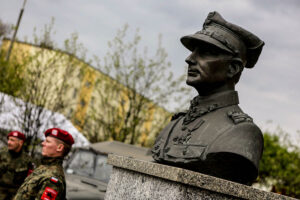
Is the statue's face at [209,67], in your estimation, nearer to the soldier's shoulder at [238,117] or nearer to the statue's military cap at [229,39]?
the statue's military cap at [229,39]

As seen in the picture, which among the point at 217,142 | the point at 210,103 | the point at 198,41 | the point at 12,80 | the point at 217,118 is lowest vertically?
the point at 217,142

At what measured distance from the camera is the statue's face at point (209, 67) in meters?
3.12

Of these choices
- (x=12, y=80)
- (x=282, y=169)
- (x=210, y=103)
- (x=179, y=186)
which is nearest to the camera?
(x=179, y=186)

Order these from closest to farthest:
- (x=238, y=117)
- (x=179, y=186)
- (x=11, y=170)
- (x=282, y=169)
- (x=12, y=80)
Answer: (x=179, y=186) < (x=238, y=117) < (x=11, y=170) < (x=12, y=80) < (x=282, y=169)

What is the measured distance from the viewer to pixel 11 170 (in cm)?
639

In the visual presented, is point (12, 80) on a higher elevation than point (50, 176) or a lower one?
higher

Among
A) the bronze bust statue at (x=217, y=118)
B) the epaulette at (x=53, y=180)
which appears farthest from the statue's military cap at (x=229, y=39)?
the epaulette at (x=53, y=180)

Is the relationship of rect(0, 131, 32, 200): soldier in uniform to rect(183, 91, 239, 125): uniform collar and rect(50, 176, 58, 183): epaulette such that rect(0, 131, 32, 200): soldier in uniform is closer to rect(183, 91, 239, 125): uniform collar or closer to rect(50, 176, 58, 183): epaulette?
rect(50, 176, 58, 183): epaulette

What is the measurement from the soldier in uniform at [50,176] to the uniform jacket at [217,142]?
1241 mm

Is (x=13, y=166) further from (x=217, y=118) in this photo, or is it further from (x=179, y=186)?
(x=179, y=186)

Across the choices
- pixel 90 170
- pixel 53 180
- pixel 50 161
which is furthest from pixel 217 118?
pixel 90 170

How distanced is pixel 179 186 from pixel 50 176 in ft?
6.00

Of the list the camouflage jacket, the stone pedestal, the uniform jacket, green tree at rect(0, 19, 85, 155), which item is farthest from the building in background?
the stone pedestal

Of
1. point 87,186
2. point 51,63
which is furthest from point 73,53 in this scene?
point 87,186
